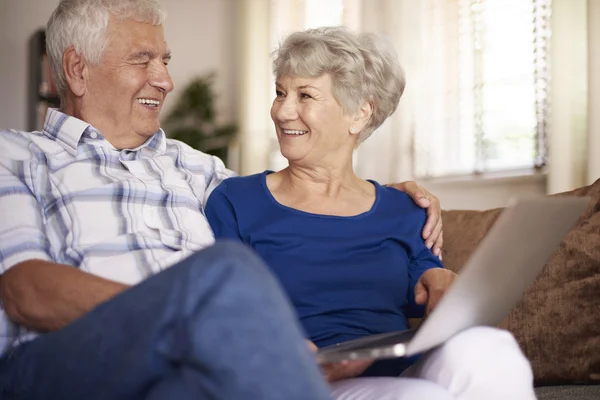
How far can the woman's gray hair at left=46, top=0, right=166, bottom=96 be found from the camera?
1.80m

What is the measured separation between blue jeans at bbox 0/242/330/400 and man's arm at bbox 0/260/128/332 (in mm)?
198

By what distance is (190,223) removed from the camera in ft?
5.54

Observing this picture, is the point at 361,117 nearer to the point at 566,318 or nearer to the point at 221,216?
the point at 221,216

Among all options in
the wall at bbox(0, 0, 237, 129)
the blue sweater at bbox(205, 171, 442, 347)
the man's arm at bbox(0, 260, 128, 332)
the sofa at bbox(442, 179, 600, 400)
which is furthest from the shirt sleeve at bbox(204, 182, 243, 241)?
the wall at bbox(0, 0, 237, 129)

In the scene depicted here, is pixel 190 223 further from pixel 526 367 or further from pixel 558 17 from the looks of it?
pixel 558 17

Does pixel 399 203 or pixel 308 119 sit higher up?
pixel 308 119

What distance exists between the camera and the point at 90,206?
156 cm

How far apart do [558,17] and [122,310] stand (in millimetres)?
3154

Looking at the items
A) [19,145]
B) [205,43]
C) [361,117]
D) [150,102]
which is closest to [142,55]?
[150,102]

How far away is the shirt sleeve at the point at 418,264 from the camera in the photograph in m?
1.75

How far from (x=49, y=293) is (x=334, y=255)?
2.14 ft

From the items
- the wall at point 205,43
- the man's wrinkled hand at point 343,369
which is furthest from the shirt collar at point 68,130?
the wall at point 205,43

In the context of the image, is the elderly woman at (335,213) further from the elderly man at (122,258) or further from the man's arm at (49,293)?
the man's arm at (49,293)

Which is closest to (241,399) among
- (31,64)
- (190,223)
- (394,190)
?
(190,223)
